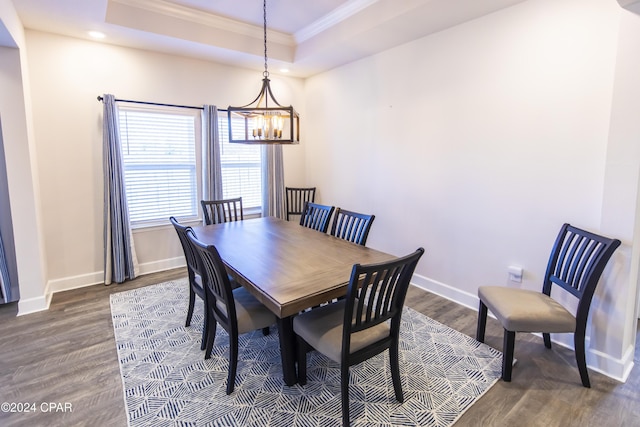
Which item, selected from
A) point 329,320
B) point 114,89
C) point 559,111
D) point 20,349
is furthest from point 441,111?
point 20,349

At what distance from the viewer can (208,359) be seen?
237 centimetres

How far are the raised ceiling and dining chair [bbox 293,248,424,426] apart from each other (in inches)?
90.4

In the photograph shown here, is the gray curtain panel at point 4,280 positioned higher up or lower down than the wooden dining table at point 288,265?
lower down

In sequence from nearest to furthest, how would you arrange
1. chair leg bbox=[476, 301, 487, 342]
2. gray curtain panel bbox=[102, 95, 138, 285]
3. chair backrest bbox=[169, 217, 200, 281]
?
chair backrest bbox=[169, 217, 200, 281]
chair leg bbox=[476, 301, 487, 342]
gray curtain panel bbox=[102, 95, 138, 285]

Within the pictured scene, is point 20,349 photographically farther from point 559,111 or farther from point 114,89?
point 559,111

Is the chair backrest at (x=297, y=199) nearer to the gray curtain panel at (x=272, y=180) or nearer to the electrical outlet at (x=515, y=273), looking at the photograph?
the gray curtain panel at (x=272, y=180)

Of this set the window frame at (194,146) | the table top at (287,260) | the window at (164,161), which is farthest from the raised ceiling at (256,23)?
the table top at (287,260)

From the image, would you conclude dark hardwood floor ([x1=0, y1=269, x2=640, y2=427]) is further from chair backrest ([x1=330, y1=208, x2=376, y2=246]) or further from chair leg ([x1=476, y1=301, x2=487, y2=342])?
chair backrest ([x1=330, y1=208, x2=376, y2=246])

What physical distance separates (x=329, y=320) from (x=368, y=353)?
292mm

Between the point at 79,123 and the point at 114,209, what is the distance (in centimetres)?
97

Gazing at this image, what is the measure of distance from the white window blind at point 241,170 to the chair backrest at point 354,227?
2.14 metres

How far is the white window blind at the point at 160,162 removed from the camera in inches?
152

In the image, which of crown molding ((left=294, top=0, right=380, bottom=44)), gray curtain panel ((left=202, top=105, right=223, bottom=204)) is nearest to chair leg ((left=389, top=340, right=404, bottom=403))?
crown molding ((left=294, top=0, right=380, bottom=44))

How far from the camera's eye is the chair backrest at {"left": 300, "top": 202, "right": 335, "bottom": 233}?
3.18 metres
